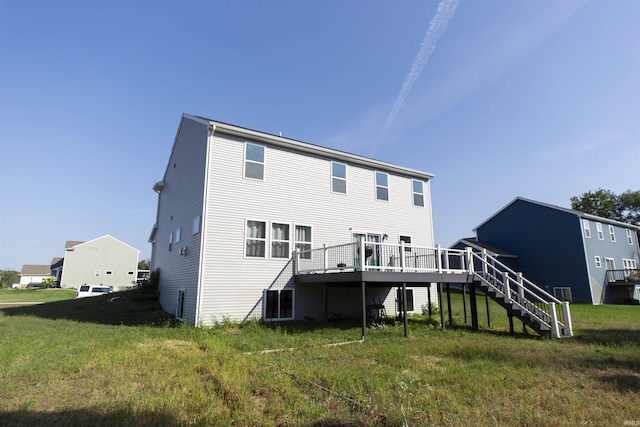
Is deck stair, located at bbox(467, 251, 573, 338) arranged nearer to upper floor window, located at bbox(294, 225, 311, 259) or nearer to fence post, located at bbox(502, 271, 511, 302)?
fence post, located at bbox(502, 271, 511, 302)

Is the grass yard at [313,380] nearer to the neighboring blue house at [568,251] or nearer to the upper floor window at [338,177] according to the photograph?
the upper floor window at [338,177]

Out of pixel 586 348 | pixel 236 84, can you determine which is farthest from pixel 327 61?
pixel 586 348

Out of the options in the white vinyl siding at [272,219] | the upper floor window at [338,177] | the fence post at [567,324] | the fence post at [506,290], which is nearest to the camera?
the fence post at [567,324]

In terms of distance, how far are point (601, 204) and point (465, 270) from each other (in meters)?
43.0

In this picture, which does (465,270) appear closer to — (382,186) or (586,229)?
(382,186)

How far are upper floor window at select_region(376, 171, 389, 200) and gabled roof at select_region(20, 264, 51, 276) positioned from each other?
77.7m

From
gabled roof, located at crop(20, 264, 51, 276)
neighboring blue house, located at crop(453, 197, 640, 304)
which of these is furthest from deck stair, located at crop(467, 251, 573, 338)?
gabled roof, located at crop(20, 264, 51, 276)

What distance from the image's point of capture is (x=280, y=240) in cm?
1341

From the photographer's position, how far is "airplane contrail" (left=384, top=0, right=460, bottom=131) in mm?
12844

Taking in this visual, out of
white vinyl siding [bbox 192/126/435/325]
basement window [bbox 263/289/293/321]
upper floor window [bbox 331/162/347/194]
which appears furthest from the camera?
upper floor window [bbox 331/162/347/194]

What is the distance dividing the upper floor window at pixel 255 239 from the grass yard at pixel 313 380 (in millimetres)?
3533

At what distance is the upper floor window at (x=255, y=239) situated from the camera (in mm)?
12750

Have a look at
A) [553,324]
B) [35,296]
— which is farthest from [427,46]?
[35,296]

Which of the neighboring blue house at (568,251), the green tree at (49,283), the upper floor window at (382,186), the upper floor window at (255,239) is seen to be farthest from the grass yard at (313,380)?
the green tree at (49,283)
